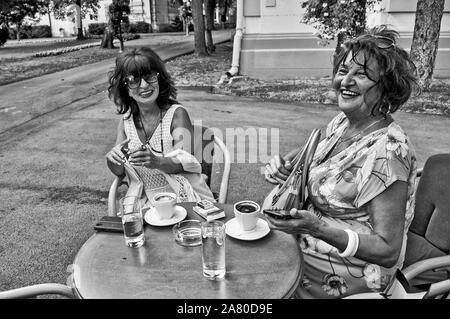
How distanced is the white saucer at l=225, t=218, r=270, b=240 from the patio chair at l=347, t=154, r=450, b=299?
494mm

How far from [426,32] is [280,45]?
4169mm

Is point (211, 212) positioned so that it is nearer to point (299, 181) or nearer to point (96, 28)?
point (299, 181)

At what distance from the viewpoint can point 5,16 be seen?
2495cm

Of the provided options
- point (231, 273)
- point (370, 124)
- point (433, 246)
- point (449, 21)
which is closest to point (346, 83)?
point (370, 124)

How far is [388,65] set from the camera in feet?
5.81

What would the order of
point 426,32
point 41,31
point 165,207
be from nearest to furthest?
point 165,207, point 426,32, point 41,31

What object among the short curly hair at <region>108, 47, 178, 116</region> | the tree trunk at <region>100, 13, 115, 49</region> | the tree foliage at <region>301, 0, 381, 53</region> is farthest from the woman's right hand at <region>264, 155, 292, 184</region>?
the tree trunk at <region>100, 13, 115, 49</region>

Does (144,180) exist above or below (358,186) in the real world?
below

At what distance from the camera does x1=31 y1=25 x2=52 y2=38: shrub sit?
3872cm

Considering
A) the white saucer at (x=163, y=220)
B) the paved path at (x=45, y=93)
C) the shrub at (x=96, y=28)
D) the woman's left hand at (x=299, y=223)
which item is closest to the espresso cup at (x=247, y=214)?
the woman's left hand at (x=299, y=223)

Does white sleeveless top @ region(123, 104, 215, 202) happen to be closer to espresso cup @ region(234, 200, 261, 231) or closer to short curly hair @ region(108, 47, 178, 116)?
short curly hair @ region(108, 47, 178, 116)

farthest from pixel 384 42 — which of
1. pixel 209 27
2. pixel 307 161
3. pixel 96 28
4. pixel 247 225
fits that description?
pixel 96 28
